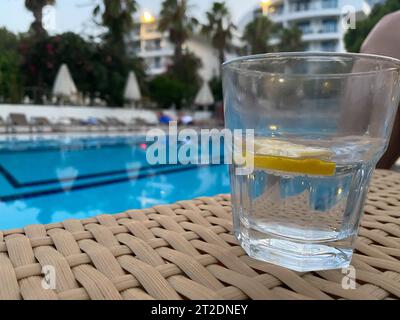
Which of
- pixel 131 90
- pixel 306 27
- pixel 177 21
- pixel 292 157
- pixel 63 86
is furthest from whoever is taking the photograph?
pixel 306 27

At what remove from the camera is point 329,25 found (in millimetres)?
22969

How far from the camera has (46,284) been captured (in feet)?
0.88

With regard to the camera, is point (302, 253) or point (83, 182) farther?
point (83, 182)

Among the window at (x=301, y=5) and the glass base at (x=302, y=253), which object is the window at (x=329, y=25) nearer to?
the window at (x=301, y=5)

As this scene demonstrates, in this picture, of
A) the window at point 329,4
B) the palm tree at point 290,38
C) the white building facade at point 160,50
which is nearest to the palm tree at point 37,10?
the palm tree at point 290,38

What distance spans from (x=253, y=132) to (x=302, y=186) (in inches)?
2.5

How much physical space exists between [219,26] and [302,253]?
638 inches

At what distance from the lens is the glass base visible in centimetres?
30

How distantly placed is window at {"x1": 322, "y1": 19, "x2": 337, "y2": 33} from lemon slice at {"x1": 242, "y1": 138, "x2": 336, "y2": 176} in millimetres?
25207

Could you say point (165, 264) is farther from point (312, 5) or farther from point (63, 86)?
point (312, 5)

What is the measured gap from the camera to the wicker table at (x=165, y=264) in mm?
265

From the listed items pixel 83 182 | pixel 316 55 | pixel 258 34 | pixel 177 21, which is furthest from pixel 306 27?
pixel 316 55

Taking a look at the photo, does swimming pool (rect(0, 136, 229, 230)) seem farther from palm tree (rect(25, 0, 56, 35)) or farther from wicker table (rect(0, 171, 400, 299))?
palm tree (rect(25, 0, 56, 35))

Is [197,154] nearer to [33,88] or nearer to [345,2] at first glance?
[33,88]
